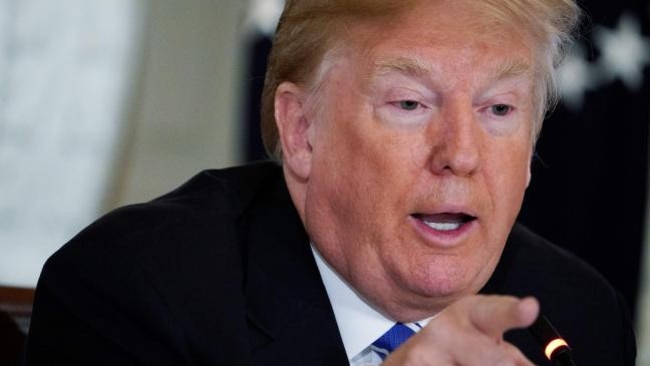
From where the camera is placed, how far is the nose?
2.00 meters

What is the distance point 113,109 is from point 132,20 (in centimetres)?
28

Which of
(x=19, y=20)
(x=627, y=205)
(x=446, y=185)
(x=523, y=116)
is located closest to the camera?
(x=446, y=185)

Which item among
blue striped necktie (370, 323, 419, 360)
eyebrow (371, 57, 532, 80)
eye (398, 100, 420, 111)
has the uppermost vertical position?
eyebrow (371, 57, 532, 80)

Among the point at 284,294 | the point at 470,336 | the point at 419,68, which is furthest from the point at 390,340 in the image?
the point at 470,336

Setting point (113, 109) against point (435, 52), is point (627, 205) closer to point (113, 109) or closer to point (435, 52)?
point (113, 109)

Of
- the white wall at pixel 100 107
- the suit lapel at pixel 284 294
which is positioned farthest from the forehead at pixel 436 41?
the white wall at pixel 100 107

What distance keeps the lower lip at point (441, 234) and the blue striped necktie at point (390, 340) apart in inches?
8.6

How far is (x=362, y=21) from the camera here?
211 centimetres

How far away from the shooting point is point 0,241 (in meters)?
3.92

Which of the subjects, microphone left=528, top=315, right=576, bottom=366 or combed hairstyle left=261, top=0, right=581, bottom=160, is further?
combed hairstyle left=261, top=0, right=581, bottom=160

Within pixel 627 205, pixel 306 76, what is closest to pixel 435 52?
pixel 306 76

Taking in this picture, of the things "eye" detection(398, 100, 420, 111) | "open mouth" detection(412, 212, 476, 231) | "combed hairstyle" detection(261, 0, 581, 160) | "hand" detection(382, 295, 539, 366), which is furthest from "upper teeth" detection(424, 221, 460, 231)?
"hand" detection(382, 295, 539, 366)

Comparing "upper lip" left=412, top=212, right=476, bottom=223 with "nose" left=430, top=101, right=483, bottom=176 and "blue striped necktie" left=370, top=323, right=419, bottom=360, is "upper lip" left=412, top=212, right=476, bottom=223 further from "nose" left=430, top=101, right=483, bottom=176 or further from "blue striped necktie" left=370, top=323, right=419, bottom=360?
"blue striped necktie" left=370, top=323, right=419, bottom=360

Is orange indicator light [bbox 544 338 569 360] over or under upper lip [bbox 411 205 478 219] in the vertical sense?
under
